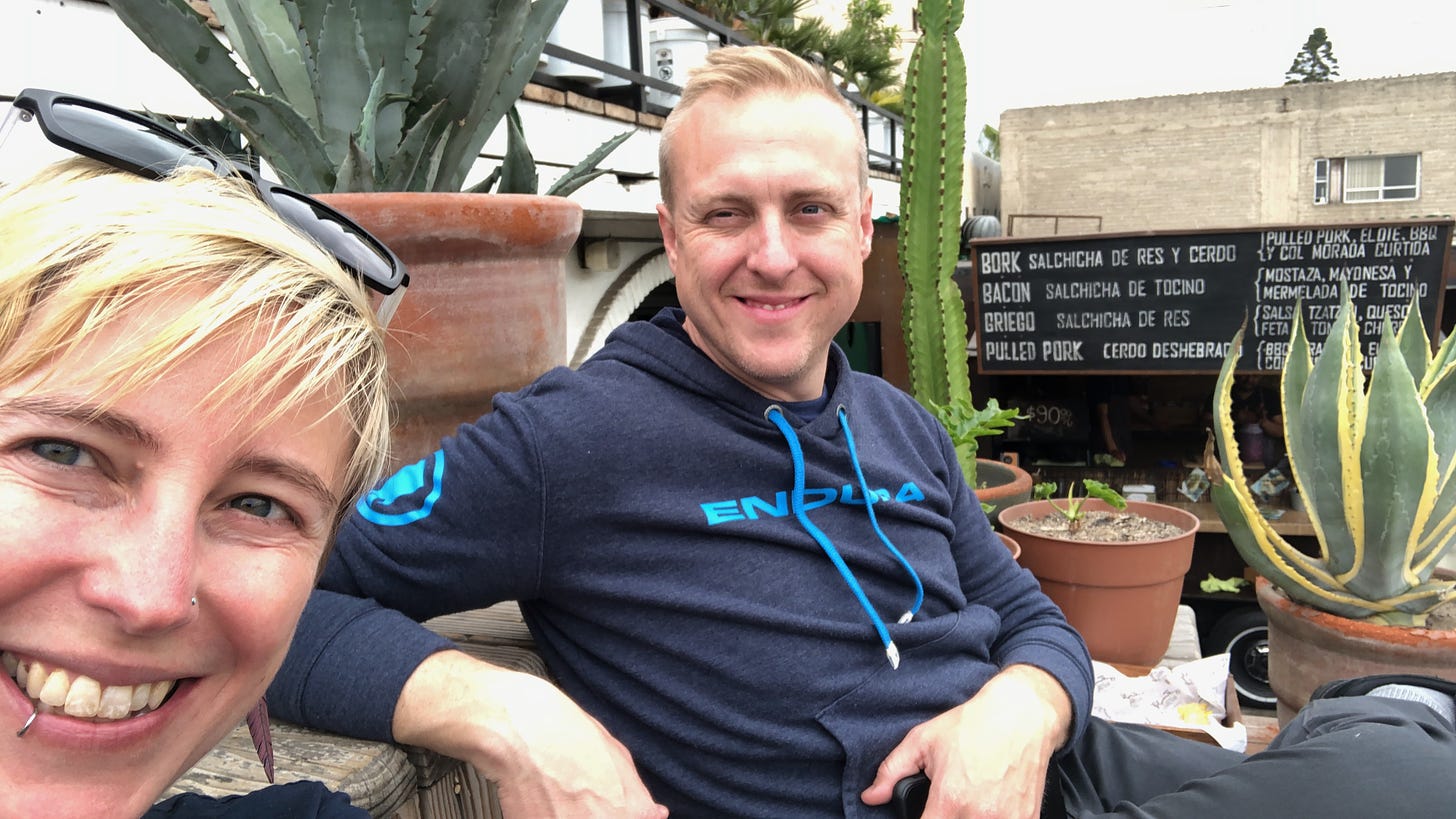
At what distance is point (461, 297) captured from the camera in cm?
161

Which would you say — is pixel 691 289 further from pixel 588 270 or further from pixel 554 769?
pixel 588 270

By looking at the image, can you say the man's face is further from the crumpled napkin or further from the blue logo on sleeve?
the crumpled napkin

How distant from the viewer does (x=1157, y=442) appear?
19.4 feet

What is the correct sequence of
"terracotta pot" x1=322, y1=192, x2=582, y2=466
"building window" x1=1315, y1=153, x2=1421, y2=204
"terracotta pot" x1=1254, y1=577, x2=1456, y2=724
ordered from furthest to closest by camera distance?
"building window" x1=1315, y1=153, x2=1421, y2=204 < "terracotta pot" x1=1254, y1=577, x2=1456, y2=724 < "terracotta pot" x1=322, y1=192, x2=582, y2=466

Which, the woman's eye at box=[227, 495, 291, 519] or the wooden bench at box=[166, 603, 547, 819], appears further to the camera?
the wooden bench at box=[166, 603, 547, 819]

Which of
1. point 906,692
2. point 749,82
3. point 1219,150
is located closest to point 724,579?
point 906,692

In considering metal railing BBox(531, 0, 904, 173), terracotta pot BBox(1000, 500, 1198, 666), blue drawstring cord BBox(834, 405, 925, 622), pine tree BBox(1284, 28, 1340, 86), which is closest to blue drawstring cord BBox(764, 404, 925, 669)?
blue drawstring cord BBox(834, 405, 925, 622)

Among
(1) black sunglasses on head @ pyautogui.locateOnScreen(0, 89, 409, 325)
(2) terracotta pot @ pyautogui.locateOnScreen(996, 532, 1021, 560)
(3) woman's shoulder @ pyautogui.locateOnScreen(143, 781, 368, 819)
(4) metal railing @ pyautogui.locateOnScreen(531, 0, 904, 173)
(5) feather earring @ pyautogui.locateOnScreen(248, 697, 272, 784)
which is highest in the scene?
(4) metal railing @ pyautogui.locateOnScreen(531, 0, 904, 173)

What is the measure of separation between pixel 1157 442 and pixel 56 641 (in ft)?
20.1

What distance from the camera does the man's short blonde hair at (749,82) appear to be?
154 centimetres

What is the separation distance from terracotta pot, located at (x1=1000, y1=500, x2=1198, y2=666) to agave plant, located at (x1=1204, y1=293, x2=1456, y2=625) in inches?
9.4

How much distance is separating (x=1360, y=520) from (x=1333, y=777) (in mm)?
1260

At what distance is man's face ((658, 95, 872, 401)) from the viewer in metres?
1.51

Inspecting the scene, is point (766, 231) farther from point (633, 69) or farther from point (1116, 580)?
point (633, 69)
